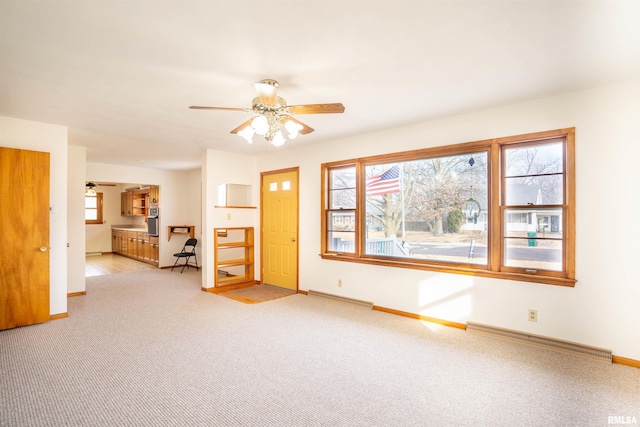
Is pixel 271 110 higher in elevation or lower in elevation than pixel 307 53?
lower

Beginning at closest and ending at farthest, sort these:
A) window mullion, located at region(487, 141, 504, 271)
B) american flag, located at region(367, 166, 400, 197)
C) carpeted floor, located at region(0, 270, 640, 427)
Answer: carpeted floor, located at region(0, 270, 640, 427)
window mullion, located at region(487, 141, 504, 271)
american flag, located at region(367, 166, 400, 197)

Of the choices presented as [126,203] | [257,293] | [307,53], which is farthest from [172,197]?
[307,53]

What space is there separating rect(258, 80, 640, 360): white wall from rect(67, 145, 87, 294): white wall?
5.48m

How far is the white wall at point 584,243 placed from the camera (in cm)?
277

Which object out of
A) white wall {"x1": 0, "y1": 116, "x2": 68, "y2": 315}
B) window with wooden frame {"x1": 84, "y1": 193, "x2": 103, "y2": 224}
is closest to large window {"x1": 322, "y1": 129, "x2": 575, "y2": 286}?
white wall {"x1": 0, "y1": 116, "x2": 68, "y2": 315}

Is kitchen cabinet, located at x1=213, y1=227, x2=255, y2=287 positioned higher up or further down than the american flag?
further down

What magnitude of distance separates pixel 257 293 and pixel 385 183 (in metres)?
2.88

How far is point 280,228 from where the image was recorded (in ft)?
19.0

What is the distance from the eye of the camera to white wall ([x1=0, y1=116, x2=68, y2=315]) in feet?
12.7

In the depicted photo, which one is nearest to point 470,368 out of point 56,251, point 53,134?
point 56,251

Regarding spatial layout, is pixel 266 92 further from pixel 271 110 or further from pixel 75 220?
pixel 75 220

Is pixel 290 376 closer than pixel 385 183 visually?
Yes

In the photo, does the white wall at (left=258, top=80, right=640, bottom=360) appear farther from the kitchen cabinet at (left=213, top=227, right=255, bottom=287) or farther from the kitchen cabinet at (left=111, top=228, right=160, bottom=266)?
the kitchen cabinet at (left=111, top=228, right=160, bottom=266)

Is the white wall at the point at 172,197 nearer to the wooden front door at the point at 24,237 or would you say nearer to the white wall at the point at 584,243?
the wooden front door at the point at 24,237
